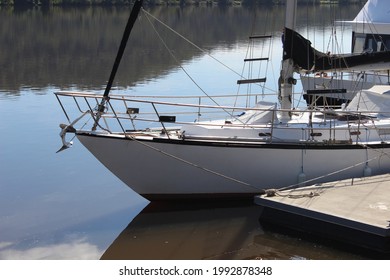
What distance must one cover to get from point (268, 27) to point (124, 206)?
51.1 m

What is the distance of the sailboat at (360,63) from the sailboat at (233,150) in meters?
1.54

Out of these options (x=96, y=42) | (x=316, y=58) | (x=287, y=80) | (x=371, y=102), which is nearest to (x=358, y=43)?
(x=371, y=102)

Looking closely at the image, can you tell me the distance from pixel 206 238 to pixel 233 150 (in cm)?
216

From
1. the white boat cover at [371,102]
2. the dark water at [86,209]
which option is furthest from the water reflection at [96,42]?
the white boat cover at [371,102]

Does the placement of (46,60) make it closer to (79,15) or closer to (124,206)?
(124,206)

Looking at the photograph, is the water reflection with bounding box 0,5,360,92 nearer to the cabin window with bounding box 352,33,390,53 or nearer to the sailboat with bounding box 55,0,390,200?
the cabin window with bounding box 352,33,390,53

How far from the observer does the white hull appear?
1591cm

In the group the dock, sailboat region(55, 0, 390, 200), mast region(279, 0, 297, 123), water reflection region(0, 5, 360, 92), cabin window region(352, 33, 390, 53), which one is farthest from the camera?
water reflection region(0, 5, 360, 92)

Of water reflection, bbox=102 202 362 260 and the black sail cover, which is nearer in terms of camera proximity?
water reflection, bbox=102 202 362 260

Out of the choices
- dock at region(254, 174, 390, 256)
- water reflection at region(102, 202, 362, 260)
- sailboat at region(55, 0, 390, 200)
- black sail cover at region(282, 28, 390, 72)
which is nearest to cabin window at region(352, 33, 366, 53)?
black sail cover at region(282, 28, 390, 72)

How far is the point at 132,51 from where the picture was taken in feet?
155

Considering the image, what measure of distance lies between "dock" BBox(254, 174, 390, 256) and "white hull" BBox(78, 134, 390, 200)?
2.26 ft

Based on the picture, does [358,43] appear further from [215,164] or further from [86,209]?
[86,209]
